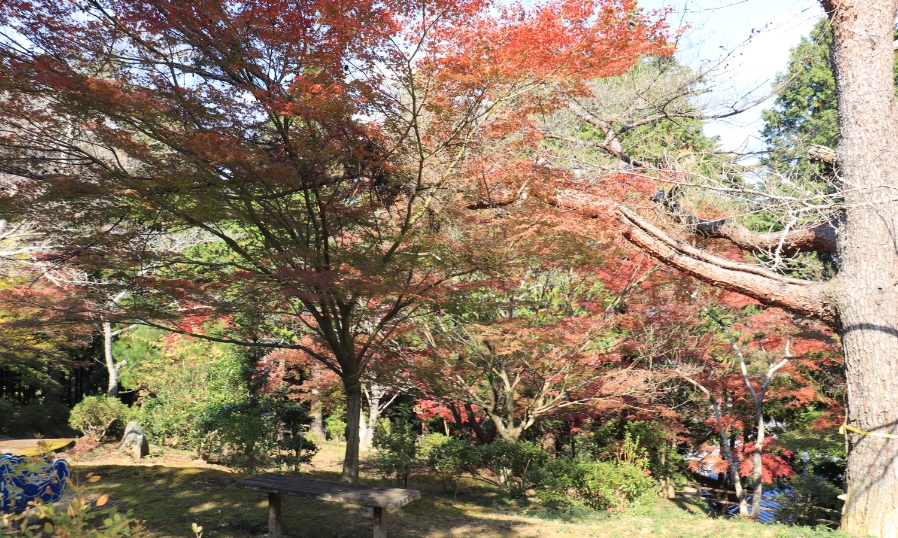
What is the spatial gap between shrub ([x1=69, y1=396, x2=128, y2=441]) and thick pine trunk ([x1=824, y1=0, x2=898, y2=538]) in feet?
39.3

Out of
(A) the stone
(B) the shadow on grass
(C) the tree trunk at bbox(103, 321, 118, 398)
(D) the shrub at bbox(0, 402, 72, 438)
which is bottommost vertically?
(B) the shadow on grass

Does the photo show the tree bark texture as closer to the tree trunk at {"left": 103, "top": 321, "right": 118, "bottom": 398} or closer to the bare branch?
the bare branch

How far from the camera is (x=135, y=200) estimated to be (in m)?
6.21

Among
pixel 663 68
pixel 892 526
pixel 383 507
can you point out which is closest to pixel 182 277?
pixel 383 507

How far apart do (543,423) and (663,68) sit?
7.47m

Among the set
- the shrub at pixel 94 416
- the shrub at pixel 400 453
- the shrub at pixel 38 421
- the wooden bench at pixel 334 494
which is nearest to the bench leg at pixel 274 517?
the wooden bench at pixel 334 494

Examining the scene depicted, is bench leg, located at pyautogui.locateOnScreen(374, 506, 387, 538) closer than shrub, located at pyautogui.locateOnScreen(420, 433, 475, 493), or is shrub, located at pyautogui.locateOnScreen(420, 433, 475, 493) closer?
bench leg, located at pyautogui.locateOnScreen(374, 506, 387, 538)

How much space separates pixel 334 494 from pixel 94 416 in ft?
30.3

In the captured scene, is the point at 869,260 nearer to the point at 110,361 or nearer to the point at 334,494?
the point at 334,494

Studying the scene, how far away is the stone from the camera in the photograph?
10.1m

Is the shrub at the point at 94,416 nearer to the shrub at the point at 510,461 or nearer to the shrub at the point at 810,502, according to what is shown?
the shrub at the point at 510,461

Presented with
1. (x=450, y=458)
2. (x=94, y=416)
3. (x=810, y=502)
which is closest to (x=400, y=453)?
(x=450, y=458)

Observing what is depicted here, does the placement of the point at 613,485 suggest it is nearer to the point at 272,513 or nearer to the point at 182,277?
the point at 272,513

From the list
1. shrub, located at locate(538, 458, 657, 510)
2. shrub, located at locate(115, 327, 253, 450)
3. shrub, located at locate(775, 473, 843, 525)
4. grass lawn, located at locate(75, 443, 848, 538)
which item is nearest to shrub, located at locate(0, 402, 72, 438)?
shrub, located at locate(115, 327, 253, 450)
